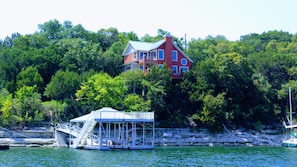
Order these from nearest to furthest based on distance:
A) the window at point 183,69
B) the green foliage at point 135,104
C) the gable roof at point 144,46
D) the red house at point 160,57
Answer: the green foliage at point 135,104 < the red house at point 160,57 < the gable roof at point 144,46 < the window at point 183,69

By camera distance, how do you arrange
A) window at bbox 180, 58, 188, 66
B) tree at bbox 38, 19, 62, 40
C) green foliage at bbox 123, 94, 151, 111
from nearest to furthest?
green foliage at bbox 123, 94, 151, 111 < window at bbox 180, 58, 188, 66 < tree at bbox 38, 19, 62, 40

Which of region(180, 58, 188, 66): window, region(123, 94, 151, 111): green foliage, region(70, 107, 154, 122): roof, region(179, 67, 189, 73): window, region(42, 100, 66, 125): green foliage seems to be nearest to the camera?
region(70, 107, 154, 122): roof

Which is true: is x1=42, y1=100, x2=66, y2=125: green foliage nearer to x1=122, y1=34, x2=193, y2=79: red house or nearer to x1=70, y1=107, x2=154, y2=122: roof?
x1=70, y1=107, x2=154, y2=122: roof

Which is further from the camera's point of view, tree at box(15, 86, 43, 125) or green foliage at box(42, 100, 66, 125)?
green foliage at box(42, 100, 66, 125)

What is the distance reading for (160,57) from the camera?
6625 cm

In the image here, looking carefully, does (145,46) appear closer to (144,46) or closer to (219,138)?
(144,46)

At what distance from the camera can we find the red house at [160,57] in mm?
66062

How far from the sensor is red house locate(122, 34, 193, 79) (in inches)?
2601

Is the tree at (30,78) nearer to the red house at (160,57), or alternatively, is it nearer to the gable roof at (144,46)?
the red house at (160,57)

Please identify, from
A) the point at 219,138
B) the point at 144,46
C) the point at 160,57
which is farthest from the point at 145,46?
the point at 219,138

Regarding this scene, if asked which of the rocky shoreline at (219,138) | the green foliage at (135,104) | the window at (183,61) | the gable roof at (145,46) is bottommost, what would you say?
the rocky shoreline at (219,138)

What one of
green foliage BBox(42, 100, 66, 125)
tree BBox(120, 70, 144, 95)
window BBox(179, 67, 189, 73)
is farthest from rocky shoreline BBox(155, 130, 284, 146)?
green foliage BBox(42, 100, 66, 125)

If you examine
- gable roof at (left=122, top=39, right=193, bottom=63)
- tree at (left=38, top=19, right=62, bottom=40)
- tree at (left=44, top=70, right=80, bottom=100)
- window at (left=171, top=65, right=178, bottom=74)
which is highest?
tree at (left=38, top=19, right=62, bottom=40)

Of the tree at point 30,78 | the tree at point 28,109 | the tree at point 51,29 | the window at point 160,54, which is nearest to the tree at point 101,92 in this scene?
the tree at point 28,109
